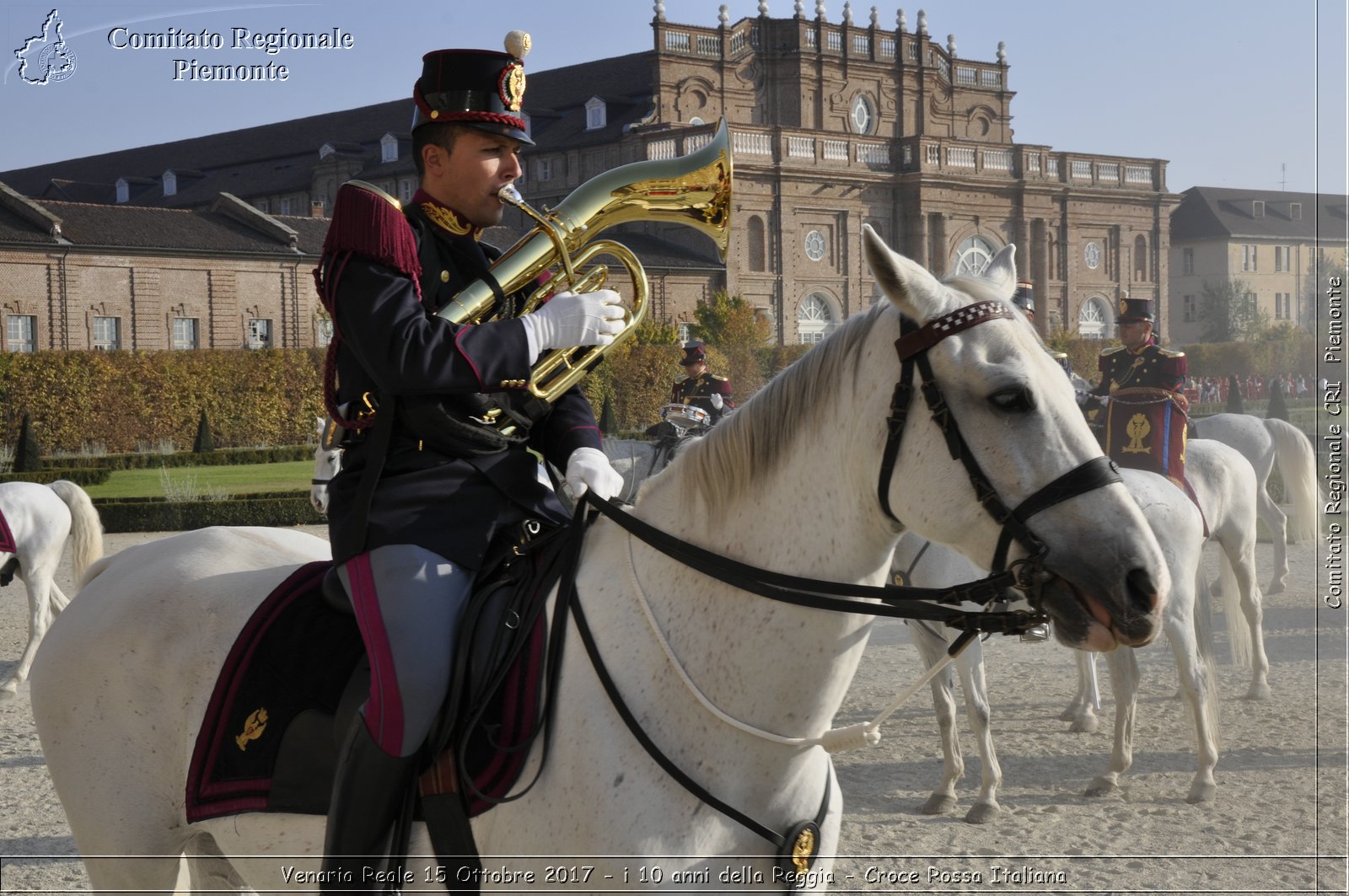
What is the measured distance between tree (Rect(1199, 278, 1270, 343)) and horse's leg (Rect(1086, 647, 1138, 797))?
2359cm

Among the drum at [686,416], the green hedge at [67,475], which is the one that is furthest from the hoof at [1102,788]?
the green hedge at [67,475]

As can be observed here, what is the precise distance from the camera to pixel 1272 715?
8.78 meters

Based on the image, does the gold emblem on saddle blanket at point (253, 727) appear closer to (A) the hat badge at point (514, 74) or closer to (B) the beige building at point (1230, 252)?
(A) the hat badge at point (514, 74)

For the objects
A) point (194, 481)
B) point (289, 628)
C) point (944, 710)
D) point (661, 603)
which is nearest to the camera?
point (661, 603)

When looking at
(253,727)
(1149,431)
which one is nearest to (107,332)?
(1149,431)

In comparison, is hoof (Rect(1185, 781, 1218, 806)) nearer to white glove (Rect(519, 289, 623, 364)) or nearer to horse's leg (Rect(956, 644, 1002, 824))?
horse's leg (Rect(956, 644, 1002, 824))

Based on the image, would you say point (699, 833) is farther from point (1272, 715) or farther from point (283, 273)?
point (283, 273)

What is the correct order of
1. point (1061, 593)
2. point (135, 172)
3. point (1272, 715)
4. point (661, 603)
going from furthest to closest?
point (135, 172)
point (1272, 715)
point (661, 603)
point (1061, 593)

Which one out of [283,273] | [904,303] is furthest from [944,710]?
[283,273]

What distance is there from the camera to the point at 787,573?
263cm

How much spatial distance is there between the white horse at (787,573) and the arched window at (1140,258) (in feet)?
199

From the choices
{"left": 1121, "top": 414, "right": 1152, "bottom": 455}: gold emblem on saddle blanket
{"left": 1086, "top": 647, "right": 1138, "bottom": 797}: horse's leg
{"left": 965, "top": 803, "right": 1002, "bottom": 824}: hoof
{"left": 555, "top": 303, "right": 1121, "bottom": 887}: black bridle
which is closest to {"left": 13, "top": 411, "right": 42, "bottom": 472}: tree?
{"left": 1121, "top": 414, "right": 1152, "bottom": 455}: gold emblem on saddle blanket

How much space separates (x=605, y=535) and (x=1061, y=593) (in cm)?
111

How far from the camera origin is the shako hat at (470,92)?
2975 mm
